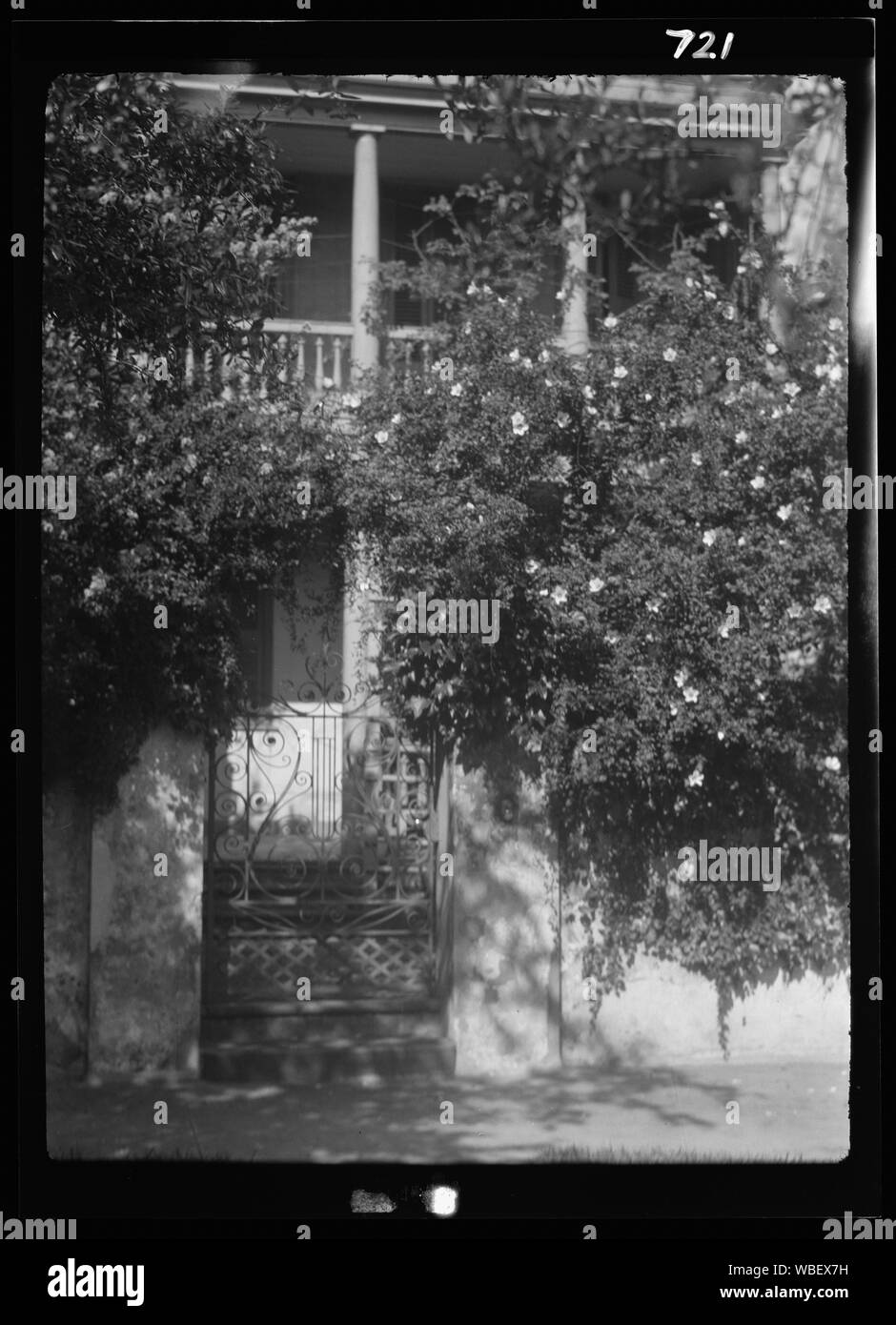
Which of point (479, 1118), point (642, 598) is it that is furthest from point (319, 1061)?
point (642, 598)

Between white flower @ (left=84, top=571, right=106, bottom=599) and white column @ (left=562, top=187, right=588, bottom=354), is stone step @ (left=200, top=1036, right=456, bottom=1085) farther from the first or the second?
white column @ (left=562, top=187, right=588, bottom=354)

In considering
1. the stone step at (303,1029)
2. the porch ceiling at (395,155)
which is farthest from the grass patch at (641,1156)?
the porch ceiling at (395,155)

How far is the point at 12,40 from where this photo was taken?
4355 mm

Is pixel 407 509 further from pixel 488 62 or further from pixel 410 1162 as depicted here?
pixel 410 1162

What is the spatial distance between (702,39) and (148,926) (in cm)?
436

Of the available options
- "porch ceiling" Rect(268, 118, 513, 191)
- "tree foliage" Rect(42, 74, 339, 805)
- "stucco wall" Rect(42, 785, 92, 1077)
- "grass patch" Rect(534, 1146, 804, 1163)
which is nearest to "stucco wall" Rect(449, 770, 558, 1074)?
"grass patch" Rect(534, 1146, 804, 1163)

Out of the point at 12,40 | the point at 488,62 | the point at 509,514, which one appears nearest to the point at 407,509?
the point at 509,514

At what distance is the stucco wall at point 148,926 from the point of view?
20.7 ft

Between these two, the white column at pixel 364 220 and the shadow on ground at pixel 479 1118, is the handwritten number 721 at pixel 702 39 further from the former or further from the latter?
the white column at pixel 364 220

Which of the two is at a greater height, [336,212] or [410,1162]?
[336,212]

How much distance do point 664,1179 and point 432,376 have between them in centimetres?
378

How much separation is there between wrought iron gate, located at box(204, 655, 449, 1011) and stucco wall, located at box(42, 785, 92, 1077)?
0.59 meters

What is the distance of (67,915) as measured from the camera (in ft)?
20.8

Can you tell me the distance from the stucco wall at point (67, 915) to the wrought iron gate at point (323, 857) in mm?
587
